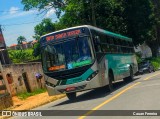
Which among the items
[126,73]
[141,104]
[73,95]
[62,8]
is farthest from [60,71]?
[62,8]

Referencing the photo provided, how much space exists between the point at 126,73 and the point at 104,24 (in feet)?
59.1

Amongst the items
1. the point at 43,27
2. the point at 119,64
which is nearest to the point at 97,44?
the point at 119,64

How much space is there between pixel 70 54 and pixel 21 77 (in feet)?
47.9

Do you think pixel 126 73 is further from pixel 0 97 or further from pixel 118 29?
pixel 118 29

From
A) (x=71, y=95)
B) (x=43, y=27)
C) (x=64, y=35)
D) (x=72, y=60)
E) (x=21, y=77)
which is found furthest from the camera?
(x=43, y=27)

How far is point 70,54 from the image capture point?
16.4 meters

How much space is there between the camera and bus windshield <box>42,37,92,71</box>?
53.7ft

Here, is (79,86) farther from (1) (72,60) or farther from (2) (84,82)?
(1) (72,60)

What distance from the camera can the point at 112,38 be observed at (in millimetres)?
21844

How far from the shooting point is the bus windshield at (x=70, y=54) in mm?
16359

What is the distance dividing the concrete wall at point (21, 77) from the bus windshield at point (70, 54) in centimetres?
1077

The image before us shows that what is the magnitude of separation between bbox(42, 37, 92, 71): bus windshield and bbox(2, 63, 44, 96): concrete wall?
10765mm

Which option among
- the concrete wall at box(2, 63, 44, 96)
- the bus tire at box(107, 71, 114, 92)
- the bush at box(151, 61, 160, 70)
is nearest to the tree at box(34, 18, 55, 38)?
the bush at box(151, 61, 160, 70)

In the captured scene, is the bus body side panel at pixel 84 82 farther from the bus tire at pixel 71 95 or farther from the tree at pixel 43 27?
the tree at pixel 43 27
